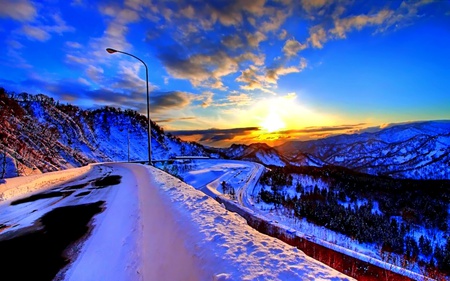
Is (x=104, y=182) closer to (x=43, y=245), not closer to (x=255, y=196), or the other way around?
(x=43, y=245)

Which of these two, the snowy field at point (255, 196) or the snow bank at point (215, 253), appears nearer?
the snow bank at point (215, 253)

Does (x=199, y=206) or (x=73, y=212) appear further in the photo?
(x=73, y=212)

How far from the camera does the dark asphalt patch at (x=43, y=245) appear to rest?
3.14 metres

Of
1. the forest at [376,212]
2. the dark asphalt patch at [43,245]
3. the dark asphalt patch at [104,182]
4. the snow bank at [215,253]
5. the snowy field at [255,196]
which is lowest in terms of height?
the forest at [376,212]

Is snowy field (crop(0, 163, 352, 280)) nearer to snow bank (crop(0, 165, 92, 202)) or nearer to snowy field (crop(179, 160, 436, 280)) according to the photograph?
snow bank (crop(0, 165, 92, 202))

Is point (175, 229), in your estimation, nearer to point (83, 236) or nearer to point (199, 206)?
point (199, 206)

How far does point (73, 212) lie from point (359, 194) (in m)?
30.8

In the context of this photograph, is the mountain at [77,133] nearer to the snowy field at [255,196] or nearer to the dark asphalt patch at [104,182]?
the dark asphalt patch at [104,182]

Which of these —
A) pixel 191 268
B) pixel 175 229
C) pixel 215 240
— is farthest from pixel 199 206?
pixel 191 268

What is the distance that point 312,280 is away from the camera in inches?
88.7

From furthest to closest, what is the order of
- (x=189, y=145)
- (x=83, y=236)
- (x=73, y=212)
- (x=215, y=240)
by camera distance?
(x=189, y=145) < (x=73, y=212) < (x=83, y=236) < (x=215, y=240)

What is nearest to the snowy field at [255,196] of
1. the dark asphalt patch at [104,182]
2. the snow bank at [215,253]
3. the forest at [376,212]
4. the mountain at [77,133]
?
→ the forest at [376,212]

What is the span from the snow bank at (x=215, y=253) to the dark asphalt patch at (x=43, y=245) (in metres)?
1.21

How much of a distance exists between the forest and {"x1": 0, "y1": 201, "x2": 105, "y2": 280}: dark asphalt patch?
42.1ft
